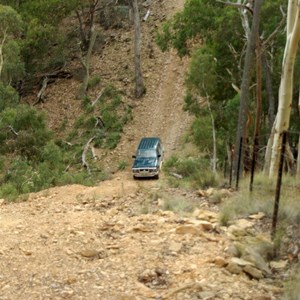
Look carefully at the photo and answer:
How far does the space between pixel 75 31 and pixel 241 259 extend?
35.6 m

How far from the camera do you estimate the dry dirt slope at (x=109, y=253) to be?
23.4ft

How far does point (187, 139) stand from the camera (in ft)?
98.5

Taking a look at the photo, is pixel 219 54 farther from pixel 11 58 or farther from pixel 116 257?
pixel 116 257

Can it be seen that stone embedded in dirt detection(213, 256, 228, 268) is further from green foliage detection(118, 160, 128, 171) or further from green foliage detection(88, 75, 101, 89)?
green foliage detection(88, 75, 101, 89)

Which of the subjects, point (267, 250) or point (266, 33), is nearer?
point (267, 250)

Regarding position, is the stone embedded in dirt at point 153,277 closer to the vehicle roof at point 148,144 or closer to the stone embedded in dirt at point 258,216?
the stone embedded in dirt at point 258,216

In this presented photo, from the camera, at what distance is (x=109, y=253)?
8531mm

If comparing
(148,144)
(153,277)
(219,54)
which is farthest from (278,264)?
(148,144)

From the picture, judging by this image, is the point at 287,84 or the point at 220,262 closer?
the point at 220,262

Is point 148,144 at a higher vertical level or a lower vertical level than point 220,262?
lower

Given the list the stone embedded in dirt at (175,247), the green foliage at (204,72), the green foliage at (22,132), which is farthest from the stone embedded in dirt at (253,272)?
the green foliage at (22,132)

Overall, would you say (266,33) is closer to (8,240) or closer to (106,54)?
(8,240)

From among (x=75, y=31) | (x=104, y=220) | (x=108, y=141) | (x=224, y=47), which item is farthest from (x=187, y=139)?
(x=104, y=220)

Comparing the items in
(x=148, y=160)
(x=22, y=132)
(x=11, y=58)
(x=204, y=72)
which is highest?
(x=11, y=58)
